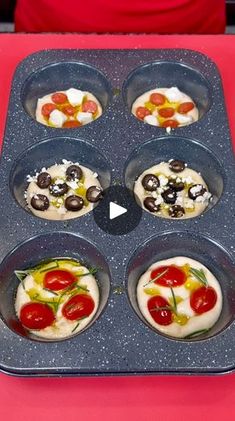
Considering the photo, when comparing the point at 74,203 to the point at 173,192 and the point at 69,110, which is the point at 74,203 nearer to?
the point at 173,192

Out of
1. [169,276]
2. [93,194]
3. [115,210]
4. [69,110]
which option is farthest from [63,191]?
[169,276]

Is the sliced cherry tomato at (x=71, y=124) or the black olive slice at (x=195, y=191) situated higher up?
the sliced cherry tomato at (x=71, y=124)

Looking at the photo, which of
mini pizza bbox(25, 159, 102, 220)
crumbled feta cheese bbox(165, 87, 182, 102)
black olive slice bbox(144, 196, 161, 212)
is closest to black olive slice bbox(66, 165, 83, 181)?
mini pizza bbox(25, 159, 102, 220)

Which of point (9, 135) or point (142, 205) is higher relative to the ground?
point (9, 135)

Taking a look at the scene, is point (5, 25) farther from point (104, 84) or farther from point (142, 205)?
point (142, 205)

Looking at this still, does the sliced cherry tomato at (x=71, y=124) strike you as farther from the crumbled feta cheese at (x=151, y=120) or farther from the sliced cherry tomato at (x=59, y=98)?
the crumbled feta cheese at (x=151, y=120)

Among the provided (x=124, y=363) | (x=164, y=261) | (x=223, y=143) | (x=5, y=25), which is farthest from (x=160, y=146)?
(x=5, y=25)

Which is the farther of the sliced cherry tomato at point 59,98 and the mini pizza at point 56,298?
the sliced cherry tomato at point 59,98
